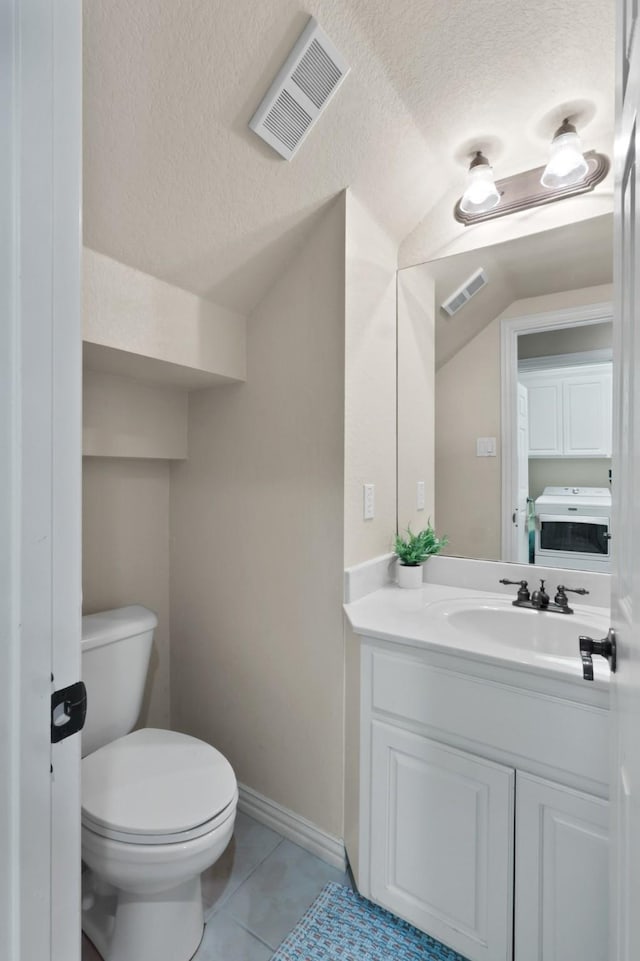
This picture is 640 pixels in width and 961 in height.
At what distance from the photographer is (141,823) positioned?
1066 mm

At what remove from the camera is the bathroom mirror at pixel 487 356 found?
1428mm

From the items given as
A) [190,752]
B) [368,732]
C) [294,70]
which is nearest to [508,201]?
[294,70]

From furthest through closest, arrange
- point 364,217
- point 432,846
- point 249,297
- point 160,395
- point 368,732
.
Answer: point 160,395, point 249,297, point 364,217, point 368,732, point 432,846

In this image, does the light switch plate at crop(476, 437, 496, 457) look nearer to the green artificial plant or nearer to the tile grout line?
the green artificial plant

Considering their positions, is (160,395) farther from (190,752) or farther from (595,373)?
(595,373)

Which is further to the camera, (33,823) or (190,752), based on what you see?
(190,752)

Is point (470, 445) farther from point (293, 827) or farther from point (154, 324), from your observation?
point (293, 827)

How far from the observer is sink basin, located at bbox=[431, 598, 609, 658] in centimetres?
128

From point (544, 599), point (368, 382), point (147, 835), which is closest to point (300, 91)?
point (368, 382)

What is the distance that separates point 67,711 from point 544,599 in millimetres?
1304

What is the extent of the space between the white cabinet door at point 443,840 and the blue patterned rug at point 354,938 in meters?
0.08

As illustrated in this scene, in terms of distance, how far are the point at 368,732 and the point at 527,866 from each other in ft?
1.49

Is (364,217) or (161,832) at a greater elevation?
(364,217)

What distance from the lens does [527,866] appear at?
1021mm
